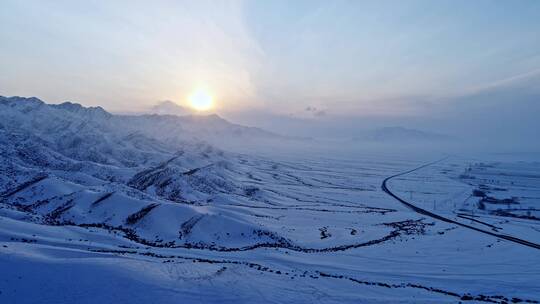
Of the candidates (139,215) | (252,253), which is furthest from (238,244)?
(139,215)

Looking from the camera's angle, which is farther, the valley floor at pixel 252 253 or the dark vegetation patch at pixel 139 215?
the dark vegetation patch at pixel 139 215

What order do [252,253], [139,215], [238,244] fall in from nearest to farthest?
[252,253]
[238,244]
[139,215]

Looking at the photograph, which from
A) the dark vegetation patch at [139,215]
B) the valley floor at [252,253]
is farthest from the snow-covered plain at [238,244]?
the dark vegetation patch at [139,215]

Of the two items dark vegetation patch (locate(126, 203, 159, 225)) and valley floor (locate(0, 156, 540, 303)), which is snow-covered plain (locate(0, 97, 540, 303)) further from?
dark vegetation patch (locate(126, 203, 159, 225))

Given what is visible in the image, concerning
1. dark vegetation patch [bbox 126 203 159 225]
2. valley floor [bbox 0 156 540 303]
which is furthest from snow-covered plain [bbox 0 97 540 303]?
dark vegetation patch [bbox 126 203 159 225]

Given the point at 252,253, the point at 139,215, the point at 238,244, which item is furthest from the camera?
the point at 139,215

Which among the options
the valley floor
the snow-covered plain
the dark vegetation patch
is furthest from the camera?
the dark vegetation patch

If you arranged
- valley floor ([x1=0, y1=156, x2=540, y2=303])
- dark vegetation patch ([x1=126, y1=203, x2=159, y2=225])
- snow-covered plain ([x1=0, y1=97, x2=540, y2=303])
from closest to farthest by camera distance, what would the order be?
valley floor ([x1=0, y1=156, x2=540, y2=303])
snow-covered plain ([x1=0, y1=97, x2=540, y2=303])
dark vegetation patch ([x1=126, y1=203, x2=159, y2=225])

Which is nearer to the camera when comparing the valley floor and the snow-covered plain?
the valley floor

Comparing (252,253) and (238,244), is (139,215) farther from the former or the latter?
(252,253)

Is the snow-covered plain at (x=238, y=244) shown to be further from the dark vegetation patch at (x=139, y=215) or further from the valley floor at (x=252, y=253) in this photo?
the dark vegetation patch at (x=139, y=215)

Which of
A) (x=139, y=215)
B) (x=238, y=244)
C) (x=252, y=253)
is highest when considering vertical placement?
(x=139, y=215)

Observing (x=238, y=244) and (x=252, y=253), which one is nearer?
(x=252, y=253)
